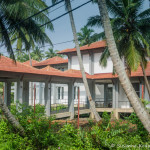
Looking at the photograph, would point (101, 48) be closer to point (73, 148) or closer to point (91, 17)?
point (91, 17)

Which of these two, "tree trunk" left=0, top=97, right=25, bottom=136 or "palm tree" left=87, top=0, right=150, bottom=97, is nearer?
"tree trunk" left=0, top=97, right=25, bottom=136

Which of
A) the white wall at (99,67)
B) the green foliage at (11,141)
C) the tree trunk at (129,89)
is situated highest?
the white wall at (99,67)

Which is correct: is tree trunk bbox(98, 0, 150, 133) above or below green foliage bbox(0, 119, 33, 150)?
above

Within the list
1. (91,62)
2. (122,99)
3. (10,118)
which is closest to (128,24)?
(91,62)

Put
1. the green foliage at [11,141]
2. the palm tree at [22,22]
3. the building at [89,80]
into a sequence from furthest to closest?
1. the building at [89,80]
2. the palm tree at [22,22]
3. the green foliage at [11,141]

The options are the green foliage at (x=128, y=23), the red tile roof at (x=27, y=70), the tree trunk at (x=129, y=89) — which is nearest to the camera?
the tree trunk at (x=129, y=89)

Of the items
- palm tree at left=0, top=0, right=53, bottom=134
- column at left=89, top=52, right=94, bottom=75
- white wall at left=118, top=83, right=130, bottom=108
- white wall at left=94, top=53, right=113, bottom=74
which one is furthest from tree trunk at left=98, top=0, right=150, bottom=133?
column at left=89, top=52, right=94, bottom=75

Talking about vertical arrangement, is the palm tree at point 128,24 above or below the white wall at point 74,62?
above

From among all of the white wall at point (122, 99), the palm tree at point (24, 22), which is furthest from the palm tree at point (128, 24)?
the white wall at point (122, 99)

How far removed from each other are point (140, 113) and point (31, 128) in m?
3.73

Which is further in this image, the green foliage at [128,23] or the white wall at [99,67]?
the white wall at [99,67]

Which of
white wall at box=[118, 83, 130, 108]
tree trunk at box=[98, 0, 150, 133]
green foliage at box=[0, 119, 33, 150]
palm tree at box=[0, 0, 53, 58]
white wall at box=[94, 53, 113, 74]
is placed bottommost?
green foliage at box=[0, 119, 33, 150]

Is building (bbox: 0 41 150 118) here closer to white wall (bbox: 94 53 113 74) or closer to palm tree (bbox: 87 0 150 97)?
white wall (bbox: 94 53 113 74)

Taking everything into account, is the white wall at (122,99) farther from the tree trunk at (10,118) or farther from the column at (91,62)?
the tree trunk at (10,118)
